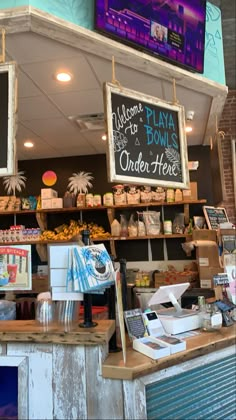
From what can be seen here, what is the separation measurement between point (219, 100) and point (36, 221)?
123 inches

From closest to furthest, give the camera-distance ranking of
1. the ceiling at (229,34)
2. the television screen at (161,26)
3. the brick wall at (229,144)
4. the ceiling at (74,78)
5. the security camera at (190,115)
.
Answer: the ceiling at (74,78) < the television screen at (161,26) < the security camera at (190,115) < the ceiling at (229,34) < the brick wall at (229,144)

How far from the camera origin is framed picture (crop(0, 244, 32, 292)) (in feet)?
6.59

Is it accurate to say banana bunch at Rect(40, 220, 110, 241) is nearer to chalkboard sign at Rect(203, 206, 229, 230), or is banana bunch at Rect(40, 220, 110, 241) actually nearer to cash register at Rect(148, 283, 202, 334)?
chalkboard sign at Rect(203, 206, 229, 230)

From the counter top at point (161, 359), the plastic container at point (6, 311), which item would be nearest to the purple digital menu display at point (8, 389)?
the plastic container at point (6, 311)

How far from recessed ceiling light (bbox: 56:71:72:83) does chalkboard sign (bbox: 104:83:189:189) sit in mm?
828

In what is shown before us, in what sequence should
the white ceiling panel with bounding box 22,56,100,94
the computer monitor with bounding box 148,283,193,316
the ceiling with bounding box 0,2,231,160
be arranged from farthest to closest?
the white ceiling panel with bounding box 22,56,100,94, the ceiling with bounding box 0,2,231,160, the computer monitor with bounding box 148,283,193,316

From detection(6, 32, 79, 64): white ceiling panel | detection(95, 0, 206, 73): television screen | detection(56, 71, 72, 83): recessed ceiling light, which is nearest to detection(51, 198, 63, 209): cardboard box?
detection(56, 71, 72, 83): recessed ceiling light

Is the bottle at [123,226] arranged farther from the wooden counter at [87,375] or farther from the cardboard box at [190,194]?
the wooden counter at [87,375]

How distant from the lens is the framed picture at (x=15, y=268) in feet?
6.59

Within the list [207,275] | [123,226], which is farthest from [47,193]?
[207,275]

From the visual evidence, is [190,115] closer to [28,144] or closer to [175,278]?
[175,278]

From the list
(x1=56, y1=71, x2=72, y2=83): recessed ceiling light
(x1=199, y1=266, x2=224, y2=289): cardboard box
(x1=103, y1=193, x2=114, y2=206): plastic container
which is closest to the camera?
(x1=56, y1=71, x2=72, y2=83): recessed ceiling light

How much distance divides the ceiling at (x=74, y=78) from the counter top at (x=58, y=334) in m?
1.76

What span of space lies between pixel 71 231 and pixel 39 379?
129 inches
